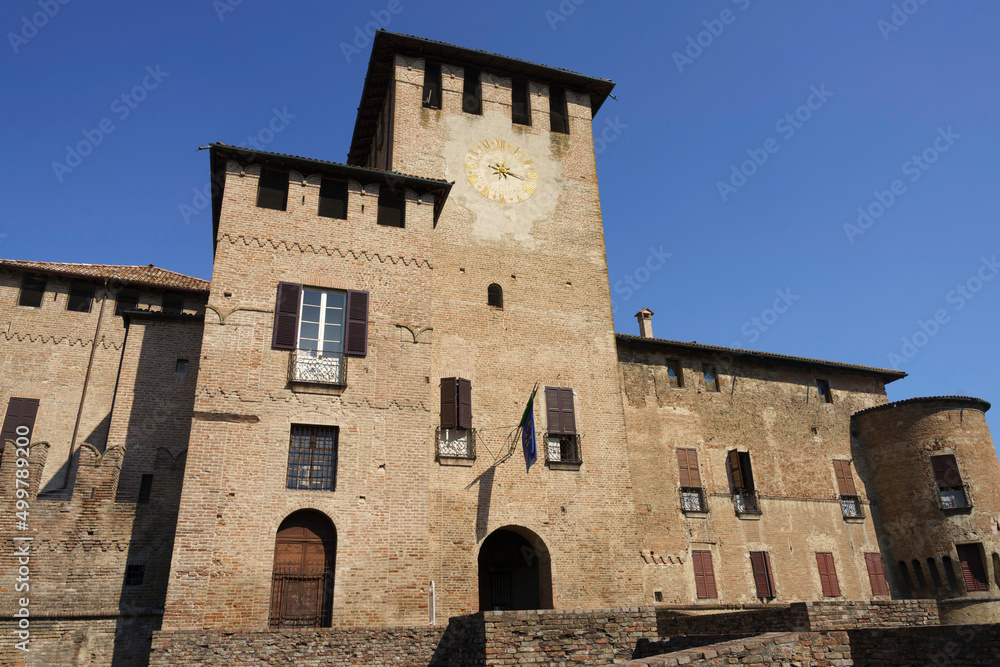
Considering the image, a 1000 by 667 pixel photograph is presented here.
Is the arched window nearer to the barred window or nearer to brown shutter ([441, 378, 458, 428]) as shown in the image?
brown shutter ([441, 378, 458, 428])

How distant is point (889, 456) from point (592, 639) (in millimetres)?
16468

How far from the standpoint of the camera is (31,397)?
62.0 ft

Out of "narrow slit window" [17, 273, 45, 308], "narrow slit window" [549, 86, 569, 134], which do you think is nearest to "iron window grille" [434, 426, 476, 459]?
"narrow slit window" [549, 86, 569, 134]

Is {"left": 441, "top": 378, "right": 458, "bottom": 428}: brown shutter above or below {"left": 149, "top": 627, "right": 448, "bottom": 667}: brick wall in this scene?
above

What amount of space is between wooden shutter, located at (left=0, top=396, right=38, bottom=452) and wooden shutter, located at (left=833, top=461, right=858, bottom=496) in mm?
24652

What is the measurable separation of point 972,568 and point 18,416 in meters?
28.3

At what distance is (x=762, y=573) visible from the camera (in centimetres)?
2098

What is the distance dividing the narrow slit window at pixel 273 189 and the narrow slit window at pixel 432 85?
5.52 metres

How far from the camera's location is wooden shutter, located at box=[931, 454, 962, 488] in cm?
2253

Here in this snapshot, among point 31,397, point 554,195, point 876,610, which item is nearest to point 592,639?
point 876,610

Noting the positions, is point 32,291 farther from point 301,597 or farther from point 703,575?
point 703,575

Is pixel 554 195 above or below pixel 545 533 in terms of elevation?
above

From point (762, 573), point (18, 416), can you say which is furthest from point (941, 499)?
point (18, 416)

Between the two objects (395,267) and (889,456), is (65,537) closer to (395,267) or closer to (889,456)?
(395,267)
